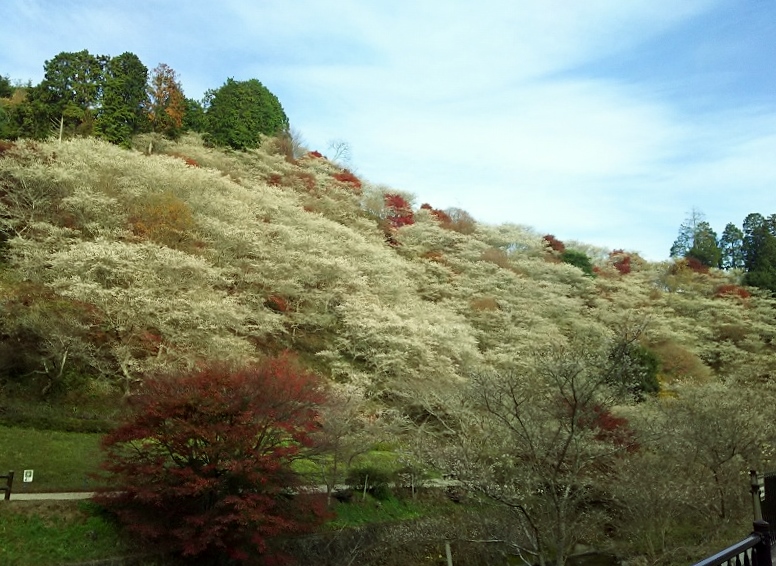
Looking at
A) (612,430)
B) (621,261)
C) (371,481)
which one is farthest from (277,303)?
(621,261)

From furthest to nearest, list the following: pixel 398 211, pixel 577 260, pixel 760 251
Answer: pixel 760 251, pixel 577 260, pixel 398 211

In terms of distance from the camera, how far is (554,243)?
44125mm

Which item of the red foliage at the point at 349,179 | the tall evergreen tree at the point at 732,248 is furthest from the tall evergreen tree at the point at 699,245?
the red foliage at the point at 349,179

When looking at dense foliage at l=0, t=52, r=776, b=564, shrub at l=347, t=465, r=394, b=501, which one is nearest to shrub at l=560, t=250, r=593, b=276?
dense foliage at l=0, t=52, r=776, b=564

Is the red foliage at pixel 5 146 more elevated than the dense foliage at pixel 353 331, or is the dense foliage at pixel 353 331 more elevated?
the red foliage at pixel 5 146

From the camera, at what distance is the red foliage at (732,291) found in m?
36.8

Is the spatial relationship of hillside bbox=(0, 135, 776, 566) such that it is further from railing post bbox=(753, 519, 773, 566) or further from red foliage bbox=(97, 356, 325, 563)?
railing post bbox=(753, 519, 773, 566)

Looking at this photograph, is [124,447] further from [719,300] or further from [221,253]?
[719,300]

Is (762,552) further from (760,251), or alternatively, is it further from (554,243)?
(760,251)

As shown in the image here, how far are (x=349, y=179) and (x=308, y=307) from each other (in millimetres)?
17860

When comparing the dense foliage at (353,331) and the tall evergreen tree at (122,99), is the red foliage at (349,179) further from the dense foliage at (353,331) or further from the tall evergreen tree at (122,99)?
the tall evergreen tree at (122,99)

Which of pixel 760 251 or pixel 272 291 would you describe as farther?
pixel 760 251

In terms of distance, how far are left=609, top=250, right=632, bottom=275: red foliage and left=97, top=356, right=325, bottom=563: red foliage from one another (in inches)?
1570

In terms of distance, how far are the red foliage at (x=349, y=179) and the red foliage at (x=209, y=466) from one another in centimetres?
2725
